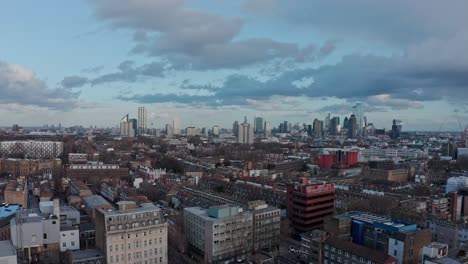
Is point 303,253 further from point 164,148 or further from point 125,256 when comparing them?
A: point 164,148

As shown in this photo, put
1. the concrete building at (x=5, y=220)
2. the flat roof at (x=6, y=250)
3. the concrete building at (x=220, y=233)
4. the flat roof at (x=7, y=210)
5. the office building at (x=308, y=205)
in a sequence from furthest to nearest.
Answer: the office building at (x=308, y=205)
the flat roof at (x=7, y=210)
the concrete building at (x=5, y=220)
the concrete building at (x=220, y=233)
the flat roof at (x=6, y=250)

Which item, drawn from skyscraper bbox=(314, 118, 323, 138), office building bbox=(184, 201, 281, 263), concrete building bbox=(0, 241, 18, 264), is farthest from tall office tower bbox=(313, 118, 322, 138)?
A: concrete building bbox=(0, 241, 18, 264)

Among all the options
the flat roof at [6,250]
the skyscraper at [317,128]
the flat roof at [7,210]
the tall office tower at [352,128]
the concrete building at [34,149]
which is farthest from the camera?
the skyscraper at [317,128]

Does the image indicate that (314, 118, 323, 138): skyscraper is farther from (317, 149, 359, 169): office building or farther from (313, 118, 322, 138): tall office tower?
(317, 149, 359, 169): office building

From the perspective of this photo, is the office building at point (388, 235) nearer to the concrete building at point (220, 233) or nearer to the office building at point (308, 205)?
the office building at point (308, 205)

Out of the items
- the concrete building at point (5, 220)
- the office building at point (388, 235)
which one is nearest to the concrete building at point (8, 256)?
the concrete building at point (5, 220)

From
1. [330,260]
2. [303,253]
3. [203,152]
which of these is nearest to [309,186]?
[303,253]

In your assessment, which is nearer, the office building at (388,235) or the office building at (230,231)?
the office building at (388,235)
